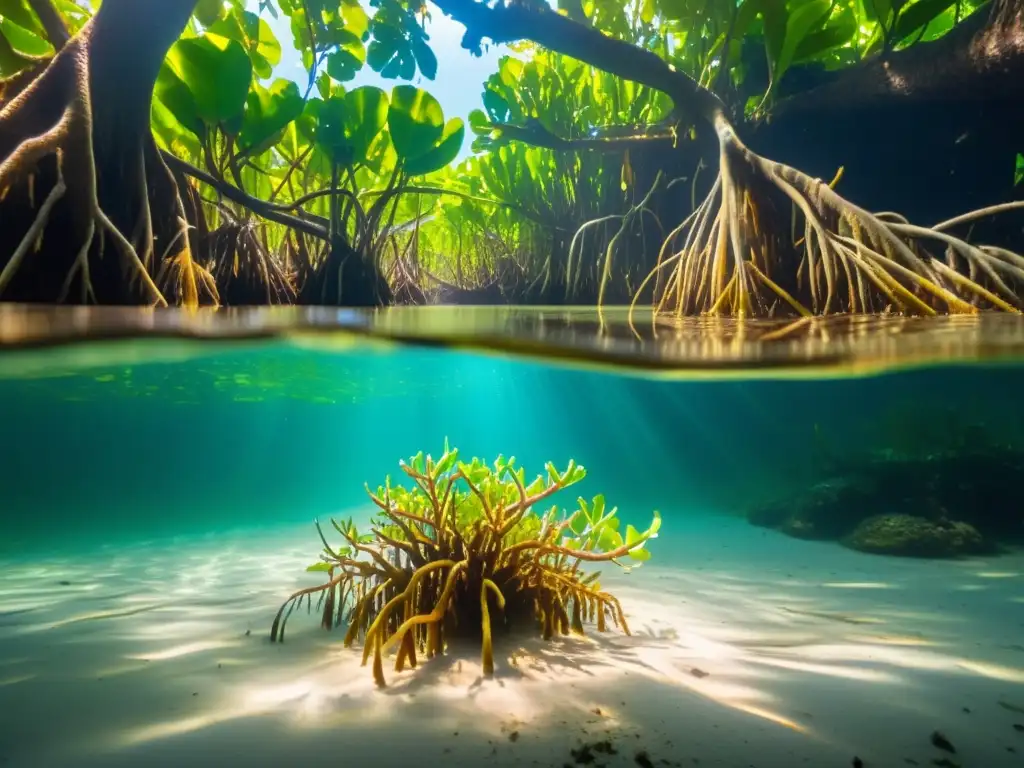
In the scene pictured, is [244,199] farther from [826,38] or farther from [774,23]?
[826,38]

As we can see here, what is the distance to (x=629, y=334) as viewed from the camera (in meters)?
Result: 4.92

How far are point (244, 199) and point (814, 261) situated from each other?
7.96 meters

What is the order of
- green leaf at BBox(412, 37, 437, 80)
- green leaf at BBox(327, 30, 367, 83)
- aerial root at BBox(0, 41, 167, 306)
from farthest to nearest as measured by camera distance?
1. green leaf at BBox(327, 30, 367, 83)
2. green leaf at BBox(412, 37, 437, 80)
3. aerial root at BBox(0, 41, 167, 306)

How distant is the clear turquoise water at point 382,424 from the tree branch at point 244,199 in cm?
206

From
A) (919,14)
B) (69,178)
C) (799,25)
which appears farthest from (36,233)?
(919,14)

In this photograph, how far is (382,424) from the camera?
46.7 meters

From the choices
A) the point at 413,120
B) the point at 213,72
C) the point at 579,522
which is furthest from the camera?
the point at 413,120

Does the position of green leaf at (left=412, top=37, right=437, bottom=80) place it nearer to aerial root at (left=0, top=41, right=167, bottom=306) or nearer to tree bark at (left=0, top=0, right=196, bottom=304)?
tree bark at (left=0, top=0, right=196, bottom=304)

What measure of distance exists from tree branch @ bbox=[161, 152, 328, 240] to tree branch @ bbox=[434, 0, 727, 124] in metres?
3.72

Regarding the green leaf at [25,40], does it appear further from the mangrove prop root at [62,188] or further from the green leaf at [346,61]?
the green leaf at [346,61]

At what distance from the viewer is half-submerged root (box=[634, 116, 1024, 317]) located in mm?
5023

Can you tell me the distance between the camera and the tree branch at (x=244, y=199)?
7.72 meters

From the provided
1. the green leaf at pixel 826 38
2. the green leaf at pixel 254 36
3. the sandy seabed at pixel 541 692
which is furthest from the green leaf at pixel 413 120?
the sandy seabed at pixel 541 692

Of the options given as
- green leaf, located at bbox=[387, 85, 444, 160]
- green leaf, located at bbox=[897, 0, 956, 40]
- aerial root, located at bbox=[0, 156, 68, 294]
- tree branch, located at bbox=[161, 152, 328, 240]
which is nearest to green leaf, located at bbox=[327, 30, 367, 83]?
green leaf, located at bbox=[387, 85, 444, 160]
